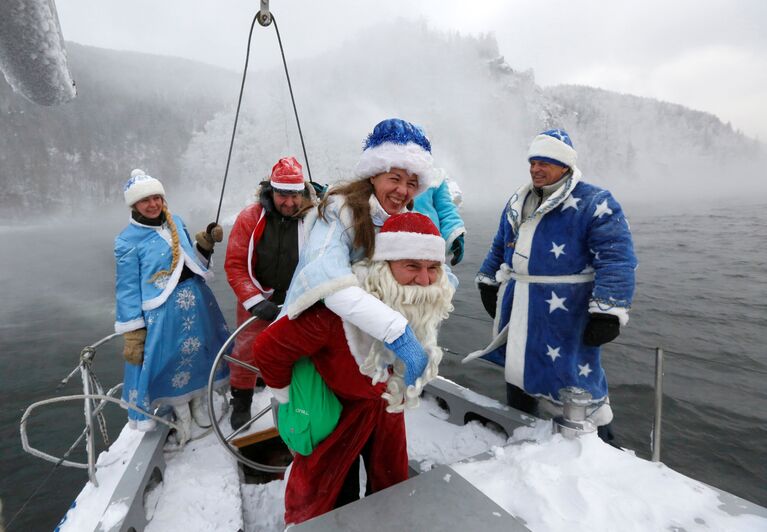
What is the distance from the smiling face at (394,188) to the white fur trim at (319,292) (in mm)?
418

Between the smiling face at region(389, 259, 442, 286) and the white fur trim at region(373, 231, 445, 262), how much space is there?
0.04 metres

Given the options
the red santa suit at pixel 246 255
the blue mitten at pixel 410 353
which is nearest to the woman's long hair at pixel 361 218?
the blue mitten at pixel 410 353

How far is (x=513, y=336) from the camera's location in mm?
2652

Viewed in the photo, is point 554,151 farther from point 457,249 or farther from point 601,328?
point 601,328

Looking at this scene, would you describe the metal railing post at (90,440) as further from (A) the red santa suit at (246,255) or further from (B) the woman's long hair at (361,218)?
(B) the woman's long hair at (361,218)

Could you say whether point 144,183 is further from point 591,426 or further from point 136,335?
point 591,426

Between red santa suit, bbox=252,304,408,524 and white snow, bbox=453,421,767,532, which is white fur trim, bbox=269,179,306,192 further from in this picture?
white snow, bbox=453,421,767,532

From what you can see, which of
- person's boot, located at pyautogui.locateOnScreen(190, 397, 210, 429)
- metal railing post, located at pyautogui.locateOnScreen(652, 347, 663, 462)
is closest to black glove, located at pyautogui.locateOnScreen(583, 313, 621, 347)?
metal railing post, located at pyautogui.locateOnScreen(652, 347, 663, 462)

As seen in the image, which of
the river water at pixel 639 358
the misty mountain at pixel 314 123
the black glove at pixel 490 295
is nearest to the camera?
the black glove at pixel 490 295

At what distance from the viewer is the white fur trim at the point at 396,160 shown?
154 cm

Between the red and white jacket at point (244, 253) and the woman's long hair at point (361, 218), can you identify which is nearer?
the woman's long hair at point (361, 218)

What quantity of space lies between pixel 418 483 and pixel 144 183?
2.46 m

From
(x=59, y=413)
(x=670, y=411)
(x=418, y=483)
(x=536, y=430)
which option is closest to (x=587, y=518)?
(x=418, y=483)

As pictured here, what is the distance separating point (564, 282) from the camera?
241 centimetres
